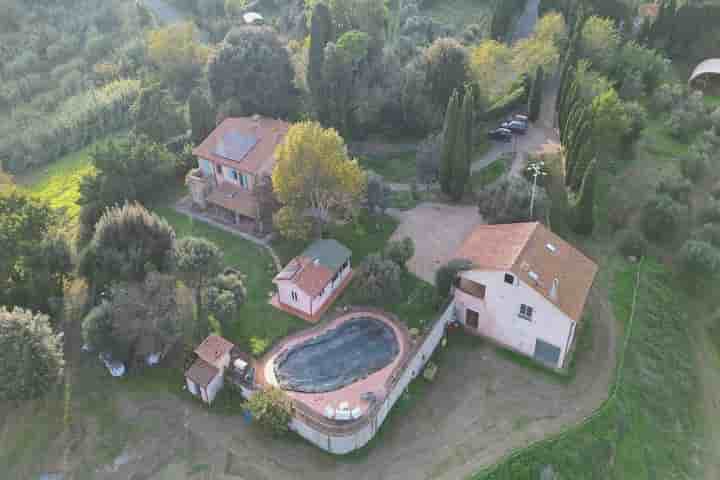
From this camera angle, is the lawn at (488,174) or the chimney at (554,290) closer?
the chimney at (554,290)

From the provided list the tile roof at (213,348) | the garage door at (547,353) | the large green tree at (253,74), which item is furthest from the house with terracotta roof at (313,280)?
the large green tree at (253,74)

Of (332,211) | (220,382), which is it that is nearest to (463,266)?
(332,211)

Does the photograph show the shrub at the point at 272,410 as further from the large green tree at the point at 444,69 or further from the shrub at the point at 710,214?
the shrub at the point at 710,214

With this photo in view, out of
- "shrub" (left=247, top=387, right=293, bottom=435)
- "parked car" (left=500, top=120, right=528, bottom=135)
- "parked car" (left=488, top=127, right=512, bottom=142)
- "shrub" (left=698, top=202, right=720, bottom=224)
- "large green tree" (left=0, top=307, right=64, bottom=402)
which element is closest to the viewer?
"shrub" (left=247, top=387, right=293, bottom=435)

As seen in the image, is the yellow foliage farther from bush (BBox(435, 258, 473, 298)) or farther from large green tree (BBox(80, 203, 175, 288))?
bush (BBox(435, 258, 473, 298))

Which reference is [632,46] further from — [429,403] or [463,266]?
[429,403]

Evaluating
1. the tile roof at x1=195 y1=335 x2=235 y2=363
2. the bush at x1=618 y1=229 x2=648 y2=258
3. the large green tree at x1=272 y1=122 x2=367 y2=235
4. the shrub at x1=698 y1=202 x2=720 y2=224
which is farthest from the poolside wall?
the shrub at x1=698 y1=202 x2=720 y2=224
